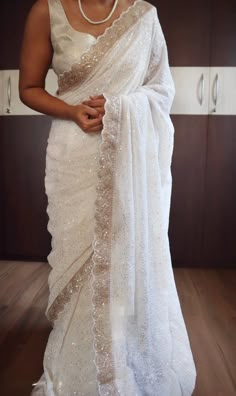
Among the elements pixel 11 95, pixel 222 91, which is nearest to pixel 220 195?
pixel 222 91

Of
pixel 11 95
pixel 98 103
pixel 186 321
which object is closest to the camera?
pixel 98 103

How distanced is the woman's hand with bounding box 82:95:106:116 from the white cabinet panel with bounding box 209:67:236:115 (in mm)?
1446

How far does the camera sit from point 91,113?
105 centimetres

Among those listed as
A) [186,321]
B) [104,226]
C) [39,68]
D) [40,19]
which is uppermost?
[40,19]

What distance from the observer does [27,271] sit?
2.38 m

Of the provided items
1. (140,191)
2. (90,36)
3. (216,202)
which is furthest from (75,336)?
(216,202)

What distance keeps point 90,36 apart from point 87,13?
0.30ft

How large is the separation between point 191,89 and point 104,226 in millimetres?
1538

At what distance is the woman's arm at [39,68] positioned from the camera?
1.09 meters

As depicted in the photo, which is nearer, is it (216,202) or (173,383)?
(173,383)

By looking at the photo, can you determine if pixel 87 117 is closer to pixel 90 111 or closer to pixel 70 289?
pixel 90 111

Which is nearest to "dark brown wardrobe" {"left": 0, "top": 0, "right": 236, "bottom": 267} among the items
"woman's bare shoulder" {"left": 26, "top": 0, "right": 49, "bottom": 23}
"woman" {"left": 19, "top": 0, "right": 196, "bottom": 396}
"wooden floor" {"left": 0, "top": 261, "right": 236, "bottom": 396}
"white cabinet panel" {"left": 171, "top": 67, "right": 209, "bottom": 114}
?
"white cabinet panel" {"left": 171, "top": 67, "right": 209, "bottom": 114}

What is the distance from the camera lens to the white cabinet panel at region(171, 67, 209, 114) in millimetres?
2291

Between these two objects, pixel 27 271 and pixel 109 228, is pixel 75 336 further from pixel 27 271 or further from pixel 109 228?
pixel 27 271
